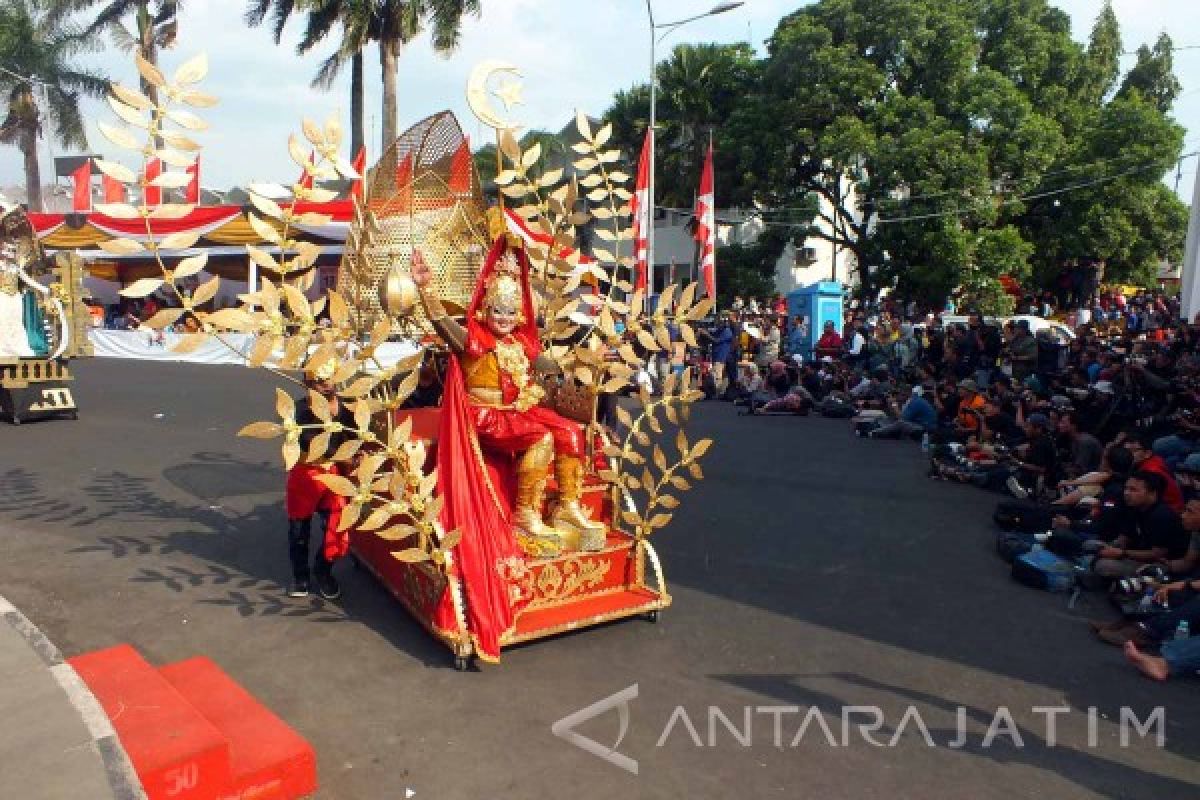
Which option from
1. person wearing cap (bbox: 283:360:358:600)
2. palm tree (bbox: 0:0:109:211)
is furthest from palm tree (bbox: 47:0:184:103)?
person wearing cap (bbox: 283:360:358:600)

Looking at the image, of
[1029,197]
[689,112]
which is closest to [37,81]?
[689,112]

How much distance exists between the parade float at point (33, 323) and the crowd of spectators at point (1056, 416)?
35.3 feet

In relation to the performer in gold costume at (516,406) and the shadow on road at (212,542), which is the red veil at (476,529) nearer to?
the performer in gold costume at (516,406)

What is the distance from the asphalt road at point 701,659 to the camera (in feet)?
11.9

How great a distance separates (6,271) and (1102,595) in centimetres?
1334

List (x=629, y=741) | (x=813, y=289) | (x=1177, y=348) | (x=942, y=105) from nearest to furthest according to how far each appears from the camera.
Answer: (x=629, y=741)
(x=1177, y=348)
(x=813, y=289)
(x=942, y=105)

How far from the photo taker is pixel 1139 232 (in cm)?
2441

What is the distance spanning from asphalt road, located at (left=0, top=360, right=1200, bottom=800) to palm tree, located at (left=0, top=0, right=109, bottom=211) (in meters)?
34.8

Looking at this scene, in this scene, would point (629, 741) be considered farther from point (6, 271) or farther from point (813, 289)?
point (813, 289)

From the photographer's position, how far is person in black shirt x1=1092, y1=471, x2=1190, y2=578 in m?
5.76

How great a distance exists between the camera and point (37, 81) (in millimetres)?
34406

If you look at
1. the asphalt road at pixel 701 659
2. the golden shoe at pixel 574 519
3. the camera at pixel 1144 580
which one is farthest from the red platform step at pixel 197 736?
the camera at pixel 1144 580

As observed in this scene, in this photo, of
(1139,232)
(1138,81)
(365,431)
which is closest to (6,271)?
(365,431)

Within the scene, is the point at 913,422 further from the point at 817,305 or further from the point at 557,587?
the point at 557,587
